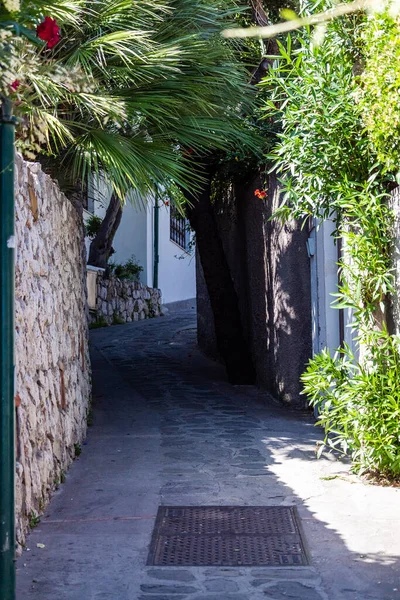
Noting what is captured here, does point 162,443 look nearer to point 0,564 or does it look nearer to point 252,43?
point 0,564

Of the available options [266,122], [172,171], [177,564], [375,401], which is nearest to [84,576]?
[177,564]

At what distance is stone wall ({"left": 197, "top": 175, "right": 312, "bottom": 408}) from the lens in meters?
8.29

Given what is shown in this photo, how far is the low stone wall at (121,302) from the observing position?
52.9ft

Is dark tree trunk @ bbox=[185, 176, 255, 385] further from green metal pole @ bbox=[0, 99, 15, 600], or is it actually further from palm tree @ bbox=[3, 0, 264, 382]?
green metal pole @ bbox=[0, 99, 15, 600]

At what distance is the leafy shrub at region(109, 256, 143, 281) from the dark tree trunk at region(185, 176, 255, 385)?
800cm

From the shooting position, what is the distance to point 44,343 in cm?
512

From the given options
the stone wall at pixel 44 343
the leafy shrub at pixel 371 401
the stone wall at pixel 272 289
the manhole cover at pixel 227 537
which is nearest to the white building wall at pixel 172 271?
the stone wall at pixel 272 289

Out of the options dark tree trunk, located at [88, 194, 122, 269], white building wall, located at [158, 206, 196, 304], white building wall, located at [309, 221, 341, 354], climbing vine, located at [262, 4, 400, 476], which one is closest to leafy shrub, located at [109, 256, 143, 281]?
white building wall, located at [158, 206, 196, 304]

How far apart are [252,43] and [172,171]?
3.39 m

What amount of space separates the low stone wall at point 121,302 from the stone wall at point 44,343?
9.16m

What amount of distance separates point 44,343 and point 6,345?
8.59ft

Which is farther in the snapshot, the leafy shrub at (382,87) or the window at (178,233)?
the window at (178,233)

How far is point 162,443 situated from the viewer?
6.58 metres

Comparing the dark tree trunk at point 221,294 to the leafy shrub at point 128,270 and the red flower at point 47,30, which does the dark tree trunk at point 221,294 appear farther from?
the leafy shrub at point 128,270
